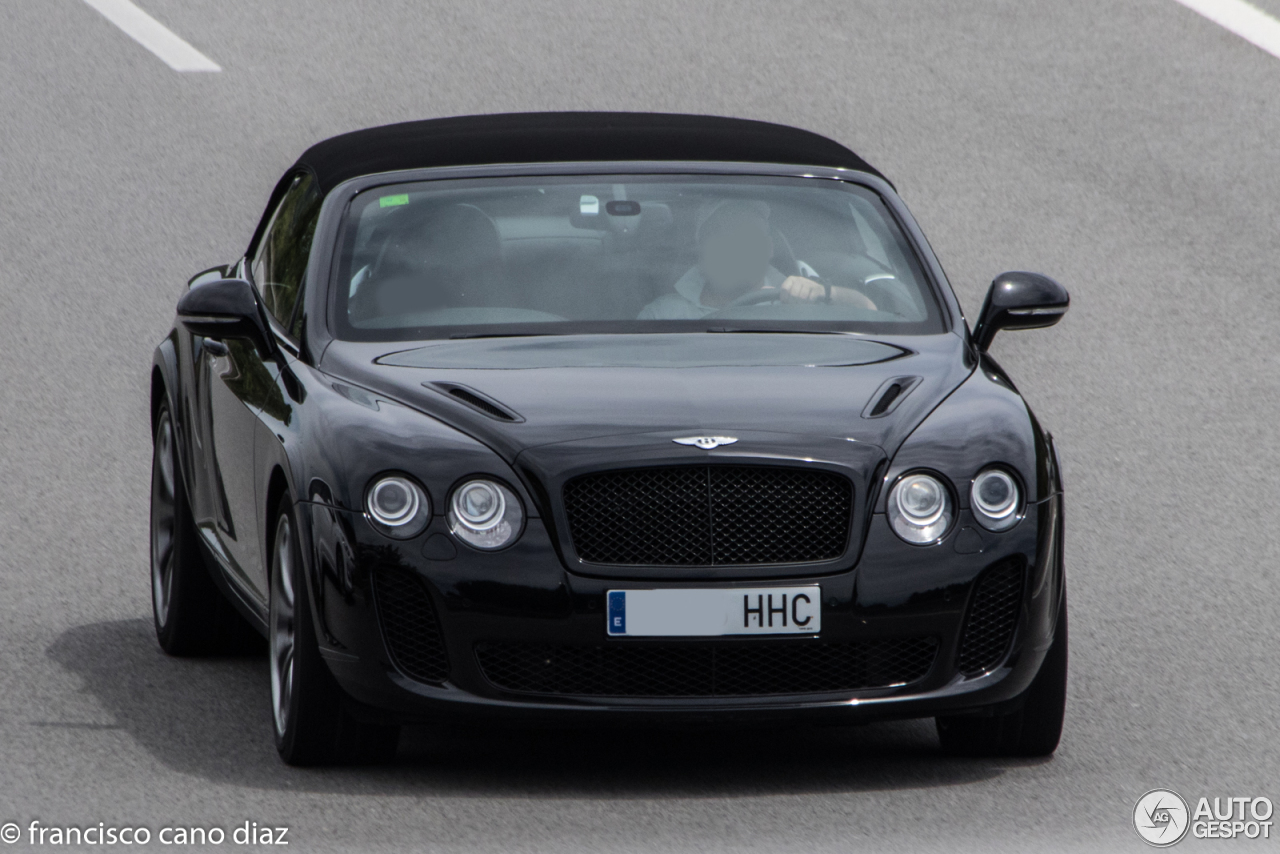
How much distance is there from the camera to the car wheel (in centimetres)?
637

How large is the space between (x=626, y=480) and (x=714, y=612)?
0.38 m

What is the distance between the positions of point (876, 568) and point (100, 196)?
39.0 ft

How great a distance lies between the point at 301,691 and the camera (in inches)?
241

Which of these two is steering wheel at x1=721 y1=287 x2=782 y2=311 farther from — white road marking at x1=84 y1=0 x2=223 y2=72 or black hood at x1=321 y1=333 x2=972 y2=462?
white road marking at x1=84 y1=0 x2=223 y2=72

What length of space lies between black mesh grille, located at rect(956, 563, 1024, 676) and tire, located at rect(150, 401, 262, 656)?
2919 mm

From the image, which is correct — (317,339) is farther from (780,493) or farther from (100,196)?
(100,196)

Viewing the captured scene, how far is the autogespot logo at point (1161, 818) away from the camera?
5766 millimetres

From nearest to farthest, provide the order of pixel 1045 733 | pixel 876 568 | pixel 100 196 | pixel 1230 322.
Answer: pixel 876 568 → pixel 1045 733 → pixel 1230 322 → pixel 100 196

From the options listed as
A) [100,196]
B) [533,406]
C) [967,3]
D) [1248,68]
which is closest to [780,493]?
[533,406]

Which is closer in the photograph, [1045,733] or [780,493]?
[780,493]

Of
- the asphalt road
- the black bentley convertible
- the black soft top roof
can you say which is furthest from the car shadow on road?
the black soft top roof

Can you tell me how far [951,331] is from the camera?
23.0ft

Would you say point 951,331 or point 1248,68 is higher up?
point 951,331

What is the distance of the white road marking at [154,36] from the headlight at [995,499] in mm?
15192
